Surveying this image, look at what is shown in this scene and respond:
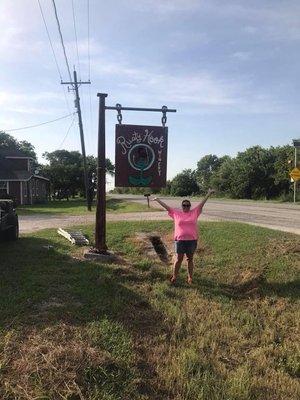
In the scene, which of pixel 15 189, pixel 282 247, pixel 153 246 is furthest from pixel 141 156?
pixel 15 189

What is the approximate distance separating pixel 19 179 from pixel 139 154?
3625 centimetres

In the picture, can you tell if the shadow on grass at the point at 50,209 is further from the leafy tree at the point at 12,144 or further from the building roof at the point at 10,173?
the leafy tree at the point at 12,144

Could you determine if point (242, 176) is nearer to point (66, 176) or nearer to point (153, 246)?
point (66, 176)

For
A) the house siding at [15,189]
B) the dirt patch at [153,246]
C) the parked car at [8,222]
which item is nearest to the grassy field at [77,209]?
the house siding at [15,189]

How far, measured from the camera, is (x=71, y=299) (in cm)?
787

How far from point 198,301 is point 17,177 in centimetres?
3950

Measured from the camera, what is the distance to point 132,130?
10750 millimetres

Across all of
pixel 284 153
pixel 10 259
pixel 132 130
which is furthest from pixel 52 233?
pixel 284 153

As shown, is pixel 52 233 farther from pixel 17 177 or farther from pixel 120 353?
pixel 17 177

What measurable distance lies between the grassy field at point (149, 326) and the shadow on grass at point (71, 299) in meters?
0.02

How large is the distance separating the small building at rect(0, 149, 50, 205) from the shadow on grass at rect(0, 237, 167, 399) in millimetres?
34314

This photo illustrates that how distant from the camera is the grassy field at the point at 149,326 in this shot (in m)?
5.23

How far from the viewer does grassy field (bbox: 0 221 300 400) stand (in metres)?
5.23

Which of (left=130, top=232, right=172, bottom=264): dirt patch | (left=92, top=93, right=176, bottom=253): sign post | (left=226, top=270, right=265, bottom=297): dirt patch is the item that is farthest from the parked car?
(left=226, top=270, right=265, bottom=297): dirt patch
